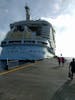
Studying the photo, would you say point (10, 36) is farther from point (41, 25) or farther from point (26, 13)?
point (26, 13)

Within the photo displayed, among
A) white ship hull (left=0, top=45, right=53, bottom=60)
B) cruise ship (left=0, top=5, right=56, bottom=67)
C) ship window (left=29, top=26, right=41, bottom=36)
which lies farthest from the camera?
ship window (left=29, top=26, right=41, bottom=36)

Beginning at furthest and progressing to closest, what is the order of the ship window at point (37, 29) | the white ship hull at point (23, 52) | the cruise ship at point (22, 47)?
1. the ship window at point (37, 29)
2. the cruise ship at point (22, 47)
3. the white ship hull at point (23, 52)

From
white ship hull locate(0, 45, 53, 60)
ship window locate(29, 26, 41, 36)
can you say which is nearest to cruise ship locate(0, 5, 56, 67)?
white ship hull locate(0, 45, 53, 60)

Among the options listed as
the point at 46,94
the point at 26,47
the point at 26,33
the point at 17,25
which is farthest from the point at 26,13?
the point at 46,94

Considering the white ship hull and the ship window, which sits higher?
the ship window

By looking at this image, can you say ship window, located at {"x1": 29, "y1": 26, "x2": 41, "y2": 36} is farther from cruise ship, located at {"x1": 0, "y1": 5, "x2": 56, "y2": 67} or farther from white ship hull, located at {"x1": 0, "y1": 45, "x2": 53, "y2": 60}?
white ship hull, located at {"x1": 0, "y1": 45, "x2": 53, "y2": 60}

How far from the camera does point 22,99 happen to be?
27.6ft

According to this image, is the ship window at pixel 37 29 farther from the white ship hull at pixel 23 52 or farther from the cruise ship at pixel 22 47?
the white ship hull at pixel 23 52

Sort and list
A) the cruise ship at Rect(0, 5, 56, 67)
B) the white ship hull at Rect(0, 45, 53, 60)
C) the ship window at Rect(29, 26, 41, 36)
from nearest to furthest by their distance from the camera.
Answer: the white ship hull at Rect(0, 45, 53, 60), the cruise ship at Rect(0, 5, 56, 67), the ship window at Rect(29, 26, 41, 36)

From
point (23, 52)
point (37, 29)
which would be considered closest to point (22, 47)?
point (23, 52)

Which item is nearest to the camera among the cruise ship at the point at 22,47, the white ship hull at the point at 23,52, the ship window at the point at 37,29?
the white ship hull at the point at 23,52

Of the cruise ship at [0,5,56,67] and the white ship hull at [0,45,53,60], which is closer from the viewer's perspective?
the white ship hull at [0,45,53,60]

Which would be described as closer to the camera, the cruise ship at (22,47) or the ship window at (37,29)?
the cruise ship at (22,47)

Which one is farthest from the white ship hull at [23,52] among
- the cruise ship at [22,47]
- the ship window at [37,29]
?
the ship window at [37,29]
